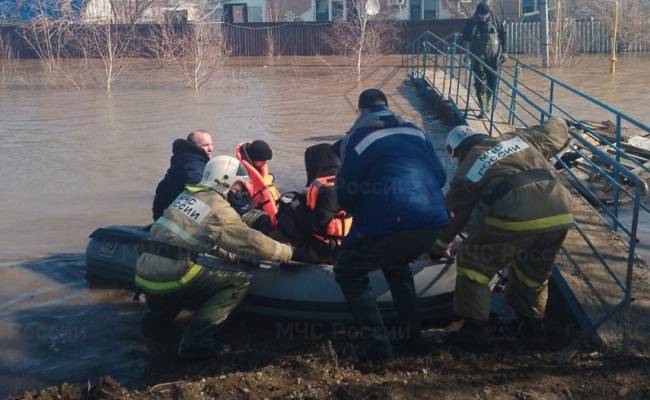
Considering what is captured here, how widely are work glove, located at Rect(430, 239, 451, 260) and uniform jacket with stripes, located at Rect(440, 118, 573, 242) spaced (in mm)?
308

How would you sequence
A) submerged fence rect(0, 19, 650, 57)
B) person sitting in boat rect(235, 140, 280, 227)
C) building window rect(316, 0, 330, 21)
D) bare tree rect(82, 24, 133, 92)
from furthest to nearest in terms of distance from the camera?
1. building window rect(316, 0, 330, 21)
2. submerged fence rect(0, 19, 650, 57)
3. bare tree rect(82, 24, 133, 92)
4. person sitting in boat rect(235, 140, 280, 227)

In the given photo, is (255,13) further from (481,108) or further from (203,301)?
(203,301)

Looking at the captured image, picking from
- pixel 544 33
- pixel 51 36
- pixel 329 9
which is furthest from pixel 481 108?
pixel 329 9

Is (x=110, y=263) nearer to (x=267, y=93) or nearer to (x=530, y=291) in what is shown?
(x=530, y=291)

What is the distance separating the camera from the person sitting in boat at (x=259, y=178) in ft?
22.7

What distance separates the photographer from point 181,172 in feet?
23.7

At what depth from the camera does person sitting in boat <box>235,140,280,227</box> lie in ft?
22.7

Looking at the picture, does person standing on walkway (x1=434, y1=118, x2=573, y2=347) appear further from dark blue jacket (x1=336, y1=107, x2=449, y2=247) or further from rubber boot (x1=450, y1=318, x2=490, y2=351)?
dark blue jacket (x1=336, y1=107, x2=449, y2=247)

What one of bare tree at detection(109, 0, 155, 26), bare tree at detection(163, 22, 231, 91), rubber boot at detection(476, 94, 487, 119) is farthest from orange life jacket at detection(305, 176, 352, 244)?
bare tree at detection(109, 0, 155, 26)

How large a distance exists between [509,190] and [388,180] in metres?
0.85

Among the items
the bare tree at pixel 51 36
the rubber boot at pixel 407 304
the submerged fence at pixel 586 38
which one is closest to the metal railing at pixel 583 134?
the rubber boot at pixel 407 304

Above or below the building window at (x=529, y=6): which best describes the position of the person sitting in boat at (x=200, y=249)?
below

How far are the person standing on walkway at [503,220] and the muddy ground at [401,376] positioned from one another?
11.6 inches

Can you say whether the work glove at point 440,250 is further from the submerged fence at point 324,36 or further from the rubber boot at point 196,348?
the submerged fence at point 324,36
